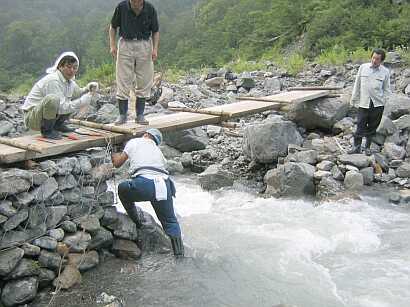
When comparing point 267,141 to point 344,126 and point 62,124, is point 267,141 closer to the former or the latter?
point 344,126

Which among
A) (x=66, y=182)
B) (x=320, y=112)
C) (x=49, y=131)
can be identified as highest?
(x=49, y=131)

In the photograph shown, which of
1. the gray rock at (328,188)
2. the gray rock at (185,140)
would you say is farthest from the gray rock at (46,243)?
the gray rock at (185,140)

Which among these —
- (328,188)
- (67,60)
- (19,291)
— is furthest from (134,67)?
(328,188)

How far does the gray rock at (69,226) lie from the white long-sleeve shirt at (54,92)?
4.34ft

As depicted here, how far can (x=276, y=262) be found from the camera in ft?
18.7

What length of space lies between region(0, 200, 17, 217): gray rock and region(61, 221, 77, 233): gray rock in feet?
2.16

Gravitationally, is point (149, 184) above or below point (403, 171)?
above

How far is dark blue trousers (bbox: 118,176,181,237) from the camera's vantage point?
5.53 metres

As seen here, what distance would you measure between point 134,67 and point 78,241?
266cm

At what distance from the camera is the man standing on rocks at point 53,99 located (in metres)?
5.46

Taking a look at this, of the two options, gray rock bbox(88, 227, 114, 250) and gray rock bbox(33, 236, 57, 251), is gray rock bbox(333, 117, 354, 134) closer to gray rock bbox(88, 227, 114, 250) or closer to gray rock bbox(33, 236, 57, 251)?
gray rock bbox(88, 227, 114, 250)

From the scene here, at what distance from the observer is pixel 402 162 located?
865 centimetres

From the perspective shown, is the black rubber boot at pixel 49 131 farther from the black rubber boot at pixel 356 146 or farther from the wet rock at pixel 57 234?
the black rubber boot at pixel 356 146

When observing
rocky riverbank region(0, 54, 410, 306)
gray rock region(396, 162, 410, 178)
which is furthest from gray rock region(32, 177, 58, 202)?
gray rock region(396, 162, 410, 178)
